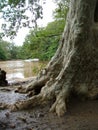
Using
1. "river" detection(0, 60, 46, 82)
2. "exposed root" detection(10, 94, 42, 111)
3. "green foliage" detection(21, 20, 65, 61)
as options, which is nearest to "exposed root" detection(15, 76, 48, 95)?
"exposed root" detection(10, 94, 42, 111)

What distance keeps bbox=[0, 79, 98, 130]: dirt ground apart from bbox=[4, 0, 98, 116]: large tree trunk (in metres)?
0.23

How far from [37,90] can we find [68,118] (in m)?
2.47

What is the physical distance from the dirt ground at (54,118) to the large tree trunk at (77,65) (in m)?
0.23

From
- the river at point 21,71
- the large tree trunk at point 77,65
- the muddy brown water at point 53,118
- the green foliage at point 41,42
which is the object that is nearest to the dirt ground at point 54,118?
the muddy brown water at point 53,118

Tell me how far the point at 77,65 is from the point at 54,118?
5.24 feet

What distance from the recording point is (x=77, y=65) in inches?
265

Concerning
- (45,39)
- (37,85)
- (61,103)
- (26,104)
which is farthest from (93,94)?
(45,39)

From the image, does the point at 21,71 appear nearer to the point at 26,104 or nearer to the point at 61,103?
the point at 26,104

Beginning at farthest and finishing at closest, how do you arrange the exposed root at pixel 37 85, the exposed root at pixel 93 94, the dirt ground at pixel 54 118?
the exposed root at pixel 37 85 → the exposed root at pixel 93 94 → the dirt ground at pixel 54 118

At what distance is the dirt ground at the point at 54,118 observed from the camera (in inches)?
205

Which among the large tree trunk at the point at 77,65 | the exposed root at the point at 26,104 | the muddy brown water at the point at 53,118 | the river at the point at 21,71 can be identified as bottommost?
the river at the point at 21,71

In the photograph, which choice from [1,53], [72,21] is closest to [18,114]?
[72,21]

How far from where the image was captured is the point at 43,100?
657 cm

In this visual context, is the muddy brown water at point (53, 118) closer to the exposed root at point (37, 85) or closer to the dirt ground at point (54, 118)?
the dirt ground at point (54, 118)
